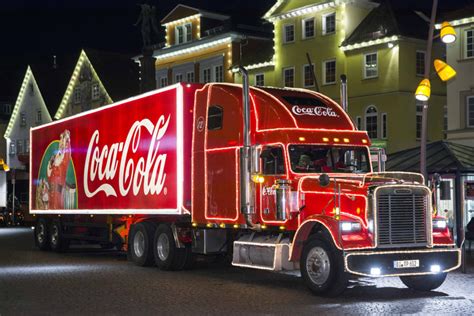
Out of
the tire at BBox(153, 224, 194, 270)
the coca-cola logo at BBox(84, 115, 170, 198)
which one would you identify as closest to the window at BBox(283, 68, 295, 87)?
the coca-cola logo at BBox(84, 115, 170, 198)

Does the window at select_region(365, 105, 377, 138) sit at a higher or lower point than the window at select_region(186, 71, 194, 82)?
lower

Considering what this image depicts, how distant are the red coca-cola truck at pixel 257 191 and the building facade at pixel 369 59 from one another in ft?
71.8

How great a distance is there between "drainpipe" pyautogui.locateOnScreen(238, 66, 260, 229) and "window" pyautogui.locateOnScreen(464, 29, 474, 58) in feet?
73.3

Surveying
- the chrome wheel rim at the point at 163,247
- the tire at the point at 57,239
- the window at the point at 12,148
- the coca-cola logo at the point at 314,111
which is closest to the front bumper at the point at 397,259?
the coca-cola logo at the point at 314,111

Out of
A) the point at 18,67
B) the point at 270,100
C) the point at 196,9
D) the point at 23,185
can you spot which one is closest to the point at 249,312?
the point at 270,100

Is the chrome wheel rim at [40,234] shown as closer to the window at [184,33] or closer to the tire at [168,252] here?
the tire at [168,252]

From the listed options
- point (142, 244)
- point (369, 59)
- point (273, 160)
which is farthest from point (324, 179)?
point (369, 59)

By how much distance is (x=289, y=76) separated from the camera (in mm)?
48406

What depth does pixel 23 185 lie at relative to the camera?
221ft

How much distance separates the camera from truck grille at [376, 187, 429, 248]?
15.3 meters

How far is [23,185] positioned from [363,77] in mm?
32000

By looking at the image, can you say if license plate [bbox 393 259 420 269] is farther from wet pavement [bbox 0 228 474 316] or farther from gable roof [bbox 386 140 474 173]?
gable roof [bbox 386 140 474 173]

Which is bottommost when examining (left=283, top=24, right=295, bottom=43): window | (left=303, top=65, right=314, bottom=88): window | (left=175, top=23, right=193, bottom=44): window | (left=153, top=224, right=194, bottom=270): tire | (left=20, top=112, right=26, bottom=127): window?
(left=153, top=224, right=194, bottom=270): tire

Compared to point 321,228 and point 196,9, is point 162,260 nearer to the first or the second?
point 321,228
